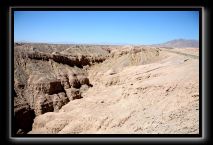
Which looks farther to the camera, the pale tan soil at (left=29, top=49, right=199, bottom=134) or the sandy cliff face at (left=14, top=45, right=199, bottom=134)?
the sandy cliff face at (left=14, top=45, right=199, bottom=134)

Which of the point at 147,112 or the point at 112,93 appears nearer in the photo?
the point at 147,112

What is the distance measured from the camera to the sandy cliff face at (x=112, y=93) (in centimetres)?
807

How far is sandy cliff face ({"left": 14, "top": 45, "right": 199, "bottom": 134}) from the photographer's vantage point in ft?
26.5

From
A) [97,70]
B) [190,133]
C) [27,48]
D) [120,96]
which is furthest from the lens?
[97,70]

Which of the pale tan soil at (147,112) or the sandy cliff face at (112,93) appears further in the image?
the sandy cliff face at (112,93)

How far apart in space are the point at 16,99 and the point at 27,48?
5.34m

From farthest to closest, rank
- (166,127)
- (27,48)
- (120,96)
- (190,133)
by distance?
1. (27,48)
2. (120,96)
3. (166,127)
4. (190,133)

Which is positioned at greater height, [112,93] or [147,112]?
[112,93]

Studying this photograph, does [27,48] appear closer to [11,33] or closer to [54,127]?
[54,127]

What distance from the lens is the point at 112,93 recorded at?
558 inches

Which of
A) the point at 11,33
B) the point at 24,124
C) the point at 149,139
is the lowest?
the point at 24,124

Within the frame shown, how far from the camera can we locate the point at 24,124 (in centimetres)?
1426

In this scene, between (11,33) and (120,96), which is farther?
(120,96)
